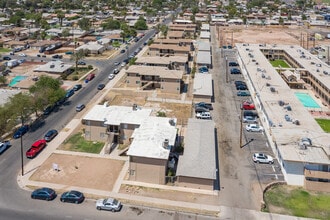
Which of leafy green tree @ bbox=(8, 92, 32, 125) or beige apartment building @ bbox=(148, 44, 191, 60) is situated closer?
leafy green tree @ bbox=(8, 92, 32, 125)

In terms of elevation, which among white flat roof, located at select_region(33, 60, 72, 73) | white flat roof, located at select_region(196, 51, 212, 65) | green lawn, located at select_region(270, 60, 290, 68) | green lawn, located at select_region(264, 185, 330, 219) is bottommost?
green lawn, located at select_region(264, 185, 330, 219)

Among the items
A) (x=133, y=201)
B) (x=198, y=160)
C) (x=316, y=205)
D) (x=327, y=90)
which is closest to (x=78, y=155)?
(x=133, y=201)

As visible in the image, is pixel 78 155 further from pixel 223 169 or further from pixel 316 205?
pixel 316 205

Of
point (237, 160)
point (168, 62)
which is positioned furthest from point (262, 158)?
point (168, 62)

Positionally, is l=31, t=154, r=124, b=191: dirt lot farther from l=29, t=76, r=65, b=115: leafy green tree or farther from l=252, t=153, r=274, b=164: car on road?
l=252, t=153, r=274, b=164: car on road

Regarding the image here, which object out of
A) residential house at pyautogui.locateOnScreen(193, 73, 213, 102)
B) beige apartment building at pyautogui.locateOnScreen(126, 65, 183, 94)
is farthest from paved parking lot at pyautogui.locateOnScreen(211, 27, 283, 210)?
beige apartment building at pyautogui.locateOnScreen(126, 65, 183, 94)

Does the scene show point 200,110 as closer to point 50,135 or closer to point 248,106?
point 248,106

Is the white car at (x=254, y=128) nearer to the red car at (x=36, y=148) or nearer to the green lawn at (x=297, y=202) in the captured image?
the green lawn at (x=297, y=202)
